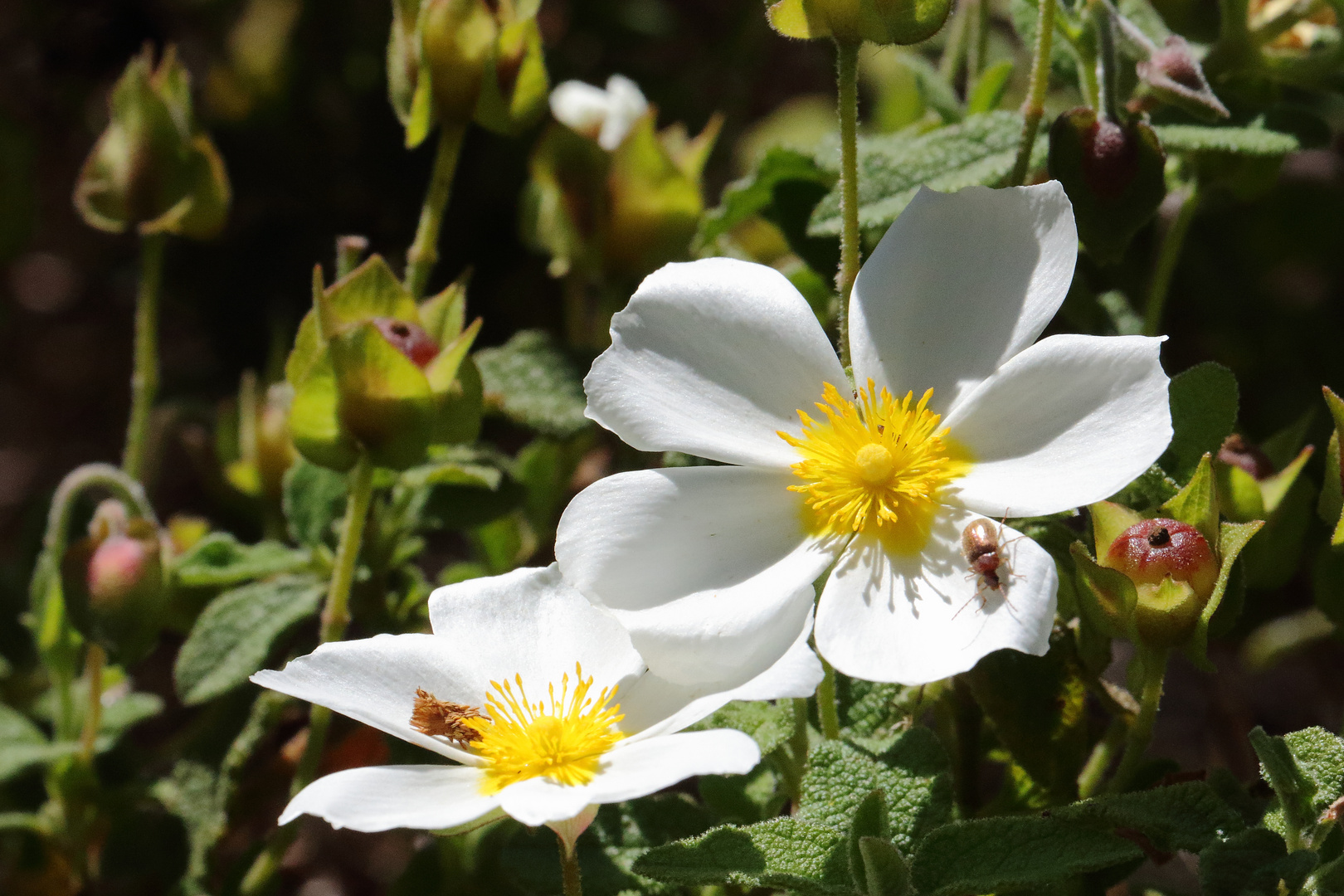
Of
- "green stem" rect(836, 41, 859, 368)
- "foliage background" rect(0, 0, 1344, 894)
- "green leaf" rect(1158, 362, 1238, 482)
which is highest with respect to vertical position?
"foliage background" rect(0, 0, 1344, 894)

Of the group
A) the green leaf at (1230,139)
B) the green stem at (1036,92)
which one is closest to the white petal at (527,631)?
the green stem at (1036,92)

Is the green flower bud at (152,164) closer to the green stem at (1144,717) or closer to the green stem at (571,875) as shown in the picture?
the green stem at (571,875)

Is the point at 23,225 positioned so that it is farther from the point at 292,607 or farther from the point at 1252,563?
the point at 1252,563

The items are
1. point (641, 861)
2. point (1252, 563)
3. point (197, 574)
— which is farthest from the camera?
point (197, 574)

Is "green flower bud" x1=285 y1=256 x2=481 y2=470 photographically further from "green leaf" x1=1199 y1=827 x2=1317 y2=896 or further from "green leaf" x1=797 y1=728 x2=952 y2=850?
"green leaf" x1=1199 y1=827 x2=1317 y2=896

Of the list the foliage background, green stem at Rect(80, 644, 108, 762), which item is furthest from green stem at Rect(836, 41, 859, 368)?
the foliage background

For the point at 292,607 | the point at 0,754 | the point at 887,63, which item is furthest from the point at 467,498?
the point at 887,63

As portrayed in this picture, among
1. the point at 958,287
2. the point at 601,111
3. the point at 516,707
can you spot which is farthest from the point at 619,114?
the point at 516,707
